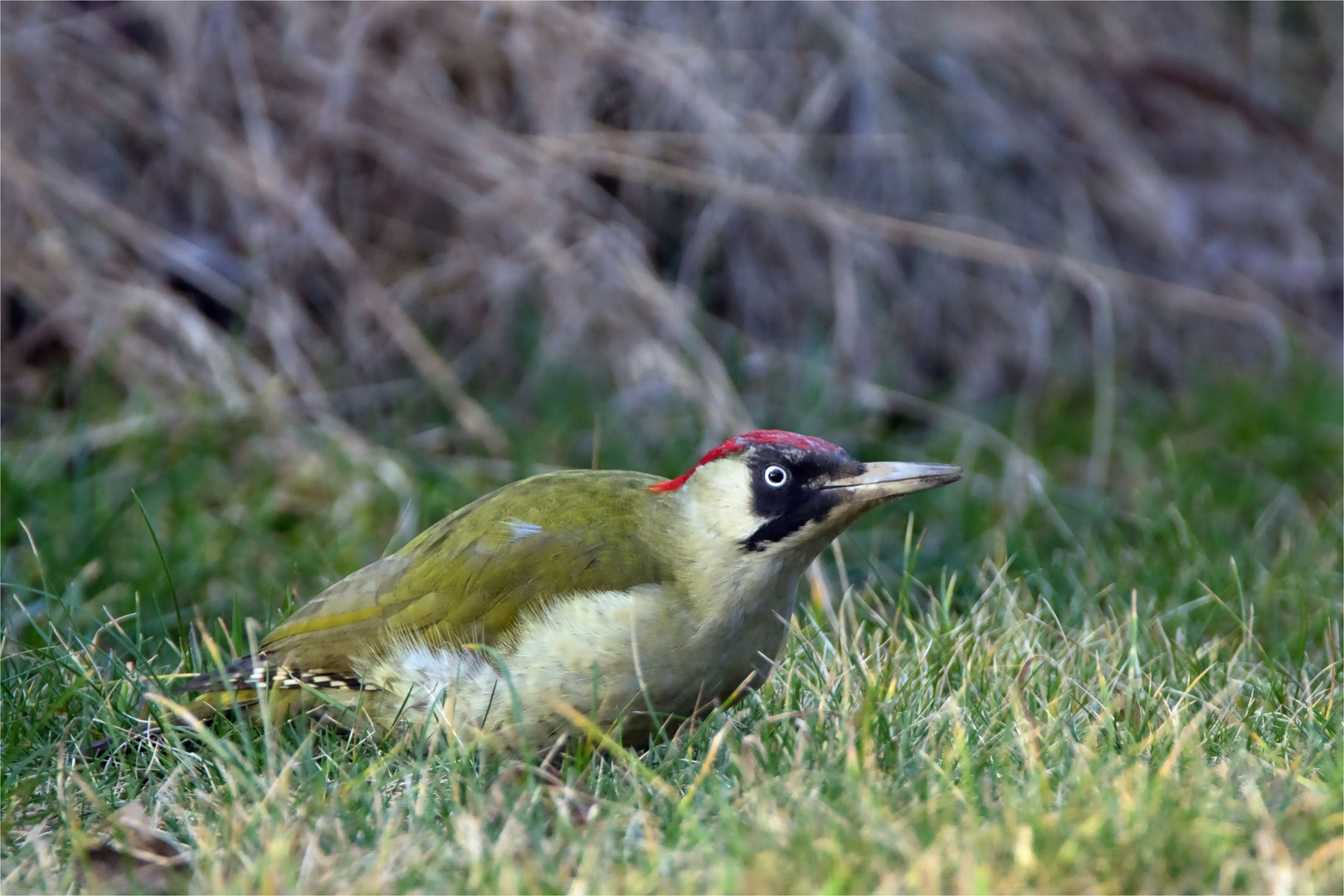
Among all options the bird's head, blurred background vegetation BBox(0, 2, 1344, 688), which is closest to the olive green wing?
the bird's head

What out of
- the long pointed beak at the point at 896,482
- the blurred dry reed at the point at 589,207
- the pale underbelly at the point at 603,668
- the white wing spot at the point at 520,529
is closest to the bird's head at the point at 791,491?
the long pointed beak at the point at 896,482

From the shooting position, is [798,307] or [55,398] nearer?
[55,398]

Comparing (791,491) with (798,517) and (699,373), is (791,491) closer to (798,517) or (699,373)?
(798,517)

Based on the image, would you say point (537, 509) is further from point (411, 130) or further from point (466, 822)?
point (411, 130)

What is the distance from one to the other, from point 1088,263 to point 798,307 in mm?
979

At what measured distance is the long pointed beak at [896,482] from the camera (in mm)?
2326

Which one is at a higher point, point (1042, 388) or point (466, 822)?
point (466, 822)

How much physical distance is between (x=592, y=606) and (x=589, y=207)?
2.55 m

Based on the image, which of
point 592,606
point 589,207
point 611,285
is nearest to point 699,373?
point 611,285

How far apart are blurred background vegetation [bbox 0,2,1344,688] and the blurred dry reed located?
1 centimetres

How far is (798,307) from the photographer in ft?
16.8

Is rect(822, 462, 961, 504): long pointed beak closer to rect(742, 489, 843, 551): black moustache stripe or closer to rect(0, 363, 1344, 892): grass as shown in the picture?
rect(742, 489, 843, 551): black moustache stripe

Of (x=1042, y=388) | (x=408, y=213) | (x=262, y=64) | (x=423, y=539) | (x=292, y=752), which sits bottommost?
(x=1042, y=388)

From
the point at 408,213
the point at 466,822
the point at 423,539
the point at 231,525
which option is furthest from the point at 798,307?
the point at 466,822
